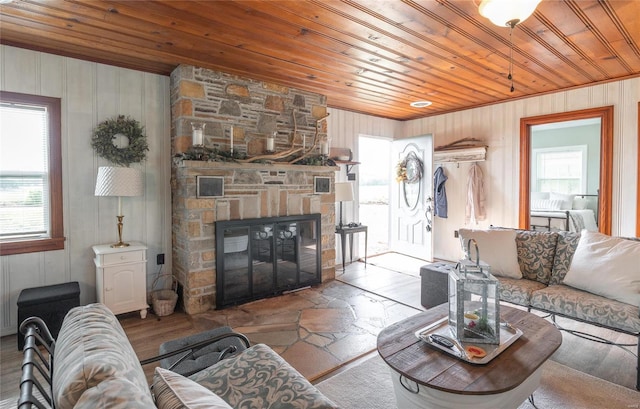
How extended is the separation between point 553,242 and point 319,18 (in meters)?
2.90

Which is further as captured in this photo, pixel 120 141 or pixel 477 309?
pixel 120 141

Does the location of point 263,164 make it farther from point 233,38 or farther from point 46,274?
point 46,274

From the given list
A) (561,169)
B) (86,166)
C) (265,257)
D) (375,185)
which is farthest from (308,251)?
(561,169)

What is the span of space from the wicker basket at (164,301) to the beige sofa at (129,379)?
6.87ft

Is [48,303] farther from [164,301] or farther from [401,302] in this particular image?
[401,302]

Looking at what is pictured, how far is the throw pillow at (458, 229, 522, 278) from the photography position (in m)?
3.14

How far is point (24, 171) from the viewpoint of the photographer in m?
3.04

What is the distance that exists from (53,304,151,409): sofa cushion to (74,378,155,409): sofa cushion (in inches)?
1.9

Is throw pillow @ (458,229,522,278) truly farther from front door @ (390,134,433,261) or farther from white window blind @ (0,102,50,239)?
white window blind @ (0,102,50,239)

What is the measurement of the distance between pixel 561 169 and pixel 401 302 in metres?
5.94

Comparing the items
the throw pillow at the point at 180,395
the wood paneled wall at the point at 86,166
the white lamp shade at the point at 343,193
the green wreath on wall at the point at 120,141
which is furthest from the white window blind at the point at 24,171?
the white lamp shade at the point at 343,193

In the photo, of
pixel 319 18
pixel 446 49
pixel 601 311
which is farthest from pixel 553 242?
pixel 319 18

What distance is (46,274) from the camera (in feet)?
10.3

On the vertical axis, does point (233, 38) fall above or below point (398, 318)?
above
